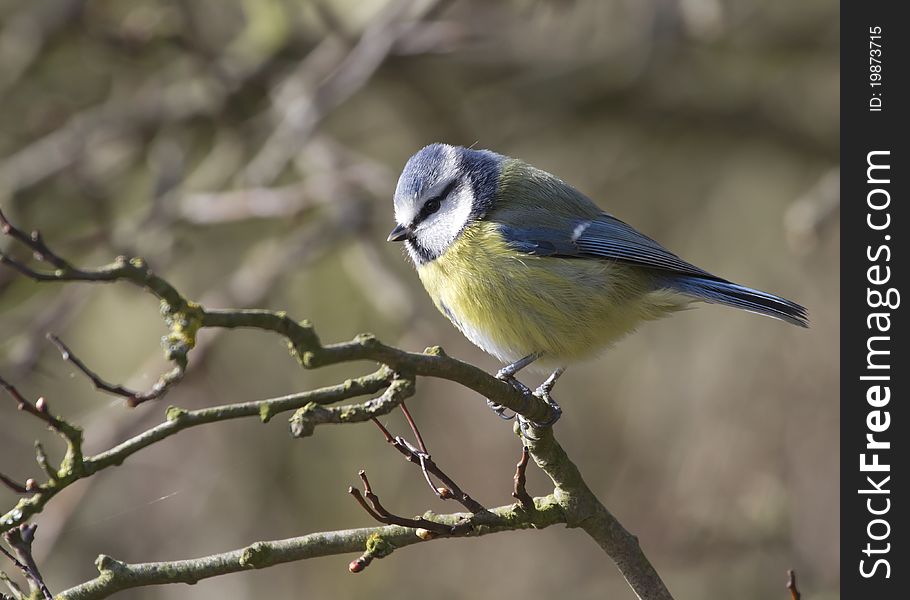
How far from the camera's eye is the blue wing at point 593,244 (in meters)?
3.29

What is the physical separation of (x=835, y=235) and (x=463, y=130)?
2390 mm

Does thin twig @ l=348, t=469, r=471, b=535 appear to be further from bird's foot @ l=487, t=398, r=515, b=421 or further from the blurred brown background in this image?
the blurred brown background

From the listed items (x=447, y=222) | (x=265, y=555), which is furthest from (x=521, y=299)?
(x=265, y=555)

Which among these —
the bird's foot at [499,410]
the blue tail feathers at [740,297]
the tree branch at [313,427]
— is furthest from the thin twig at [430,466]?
the blue tail feathers at [740,297]

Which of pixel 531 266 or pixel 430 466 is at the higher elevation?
pixel 531 266

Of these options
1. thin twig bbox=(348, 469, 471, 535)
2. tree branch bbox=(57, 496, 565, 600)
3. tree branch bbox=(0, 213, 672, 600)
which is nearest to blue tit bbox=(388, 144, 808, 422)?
tree branch bbox=(0, 213, 672, 600)

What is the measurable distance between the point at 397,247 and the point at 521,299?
3.07 m

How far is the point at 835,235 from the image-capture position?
580 centimetres

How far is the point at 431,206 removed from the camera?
3.36 m

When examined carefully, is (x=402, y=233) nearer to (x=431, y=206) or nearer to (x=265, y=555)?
(x=431, y=206)

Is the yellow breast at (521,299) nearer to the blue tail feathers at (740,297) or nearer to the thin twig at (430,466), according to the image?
the blue tail feathers at (740,297)

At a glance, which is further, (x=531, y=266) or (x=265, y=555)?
(x=531, y=266)
